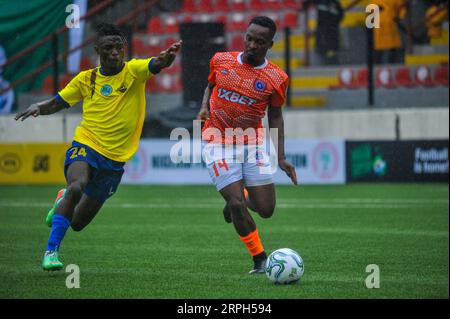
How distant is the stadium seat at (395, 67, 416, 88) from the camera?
20312mm

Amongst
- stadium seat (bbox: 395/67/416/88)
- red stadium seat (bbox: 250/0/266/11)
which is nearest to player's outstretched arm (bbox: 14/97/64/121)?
stadium seat (bbox: 395/67/416/88)

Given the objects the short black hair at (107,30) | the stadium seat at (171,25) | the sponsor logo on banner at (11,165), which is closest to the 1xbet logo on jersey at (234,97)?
the short black hair at (107,30)

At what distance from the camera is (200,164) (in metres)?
19.1

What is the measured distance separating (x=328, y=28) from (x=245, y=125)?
13.5 m

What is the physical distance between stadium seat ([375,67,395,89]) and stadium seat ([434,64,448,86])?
906 mm

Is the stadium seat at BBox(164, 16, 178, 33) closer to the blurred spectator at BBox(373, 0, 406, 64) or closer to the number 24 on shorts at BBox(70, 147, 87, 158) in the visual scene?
the blurred spectator at BBox(373, 0, 406, 64)

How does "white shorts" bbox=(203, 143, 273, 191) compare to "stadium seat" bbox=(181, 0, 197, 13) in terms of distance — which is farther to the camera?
"stadium seat" bbox=(181, 0, 197, 13)

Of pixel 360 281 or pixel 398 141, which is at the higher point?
pixel 398 141

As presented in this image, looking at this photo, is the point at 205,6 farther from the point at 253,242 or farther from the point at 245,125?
the point at 253,242

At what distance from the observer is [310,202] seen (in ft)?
52.6

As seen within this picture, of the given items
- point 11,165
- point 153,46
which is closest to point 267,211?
point 11,165
